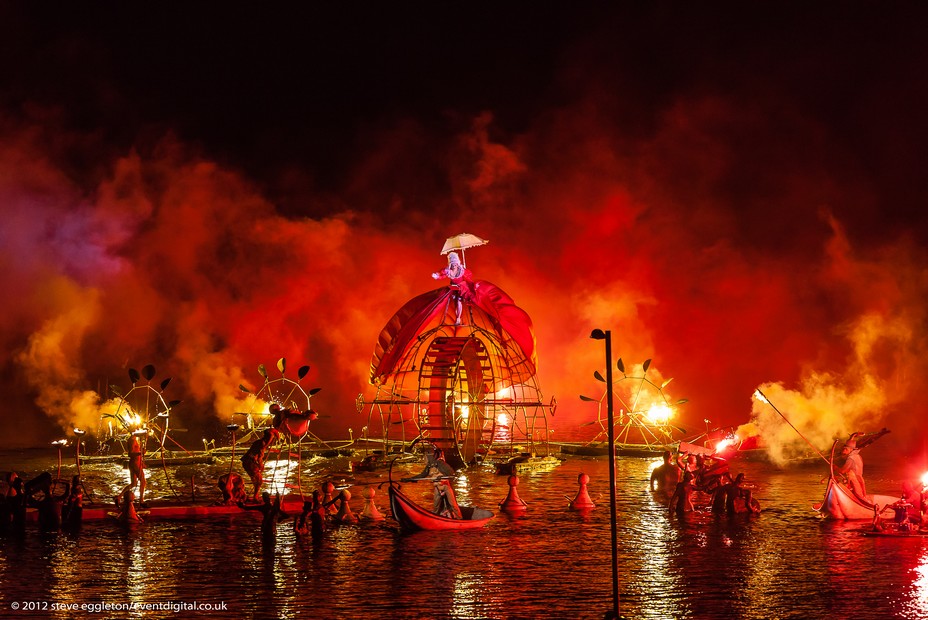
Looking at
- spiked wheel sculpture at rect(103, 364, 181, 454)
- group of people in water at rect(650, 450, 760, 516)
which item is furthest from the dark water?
spiked wheel sculpture at rect(103, 364, 181, 454)

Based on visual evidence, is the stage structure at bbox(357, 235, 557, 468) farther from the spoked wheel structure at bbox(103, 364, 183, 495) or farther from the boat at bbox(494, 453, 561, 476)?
the spoked wheel structure at bbox(103, 364, 183, 495)

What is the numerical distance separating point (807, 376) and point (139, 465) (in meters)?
51.8

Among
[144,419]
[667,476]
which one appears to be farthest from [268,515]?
[144,419]

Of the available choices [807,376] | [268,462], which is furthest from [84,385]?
[807,376]

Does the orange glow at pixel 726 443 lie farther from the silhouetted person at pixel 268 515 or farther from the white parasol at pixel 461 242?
the silhouetted person at pixel 268 515

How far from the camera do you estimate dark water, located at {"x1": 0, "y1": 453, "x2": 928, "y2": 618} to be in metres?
14.8

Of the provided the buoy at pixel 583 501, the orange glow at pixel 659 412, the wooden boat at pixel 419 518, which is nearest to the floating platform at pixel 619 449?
the orange glow at pixel 659 412

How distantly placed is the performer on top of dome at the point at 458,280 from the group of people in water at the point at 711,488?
1112 centimetres

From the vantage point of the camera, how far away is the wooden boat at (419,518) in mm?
20484

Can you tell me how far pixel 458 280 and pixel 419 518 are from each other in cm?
1453

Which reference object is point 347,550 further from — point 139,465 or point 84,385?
point 84,385

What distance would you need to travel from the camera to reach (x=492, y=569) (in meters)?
17.5

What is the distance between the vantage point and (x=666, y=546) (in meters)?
19.6

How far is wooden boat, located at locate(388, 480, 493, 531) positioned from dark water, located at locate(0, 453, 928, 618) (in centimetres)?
27
